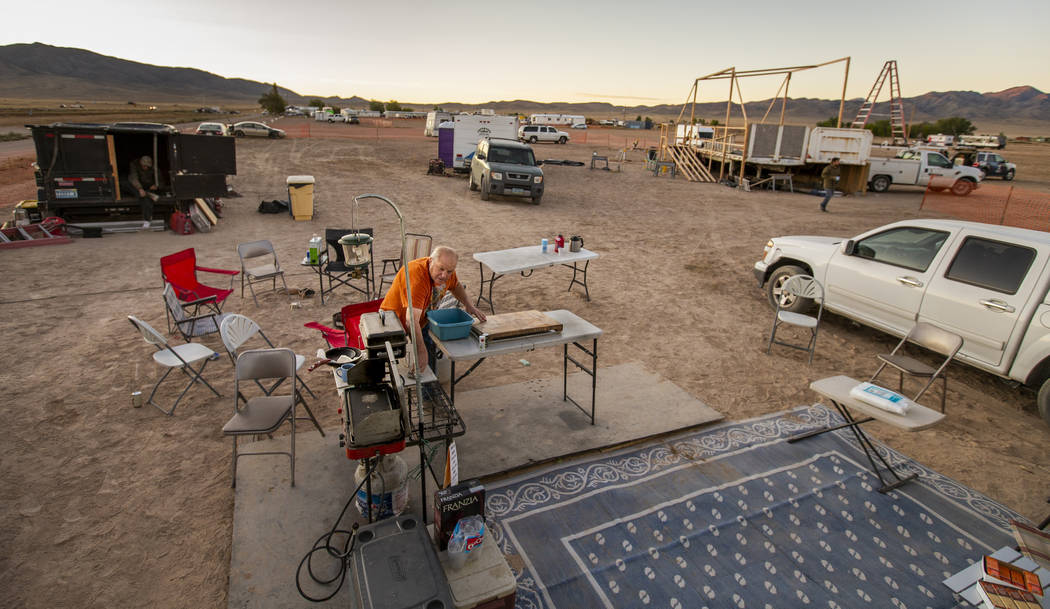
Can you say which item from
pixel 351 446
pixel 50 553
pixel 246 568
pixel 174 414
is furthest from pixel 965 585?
pixel 174 414

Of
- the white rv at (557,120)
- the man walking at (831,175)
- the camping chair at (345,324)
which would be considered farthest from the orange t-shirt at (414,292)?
the white rv at (557,120)

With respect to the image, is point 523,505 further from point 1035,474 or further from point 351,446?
point 1035,474

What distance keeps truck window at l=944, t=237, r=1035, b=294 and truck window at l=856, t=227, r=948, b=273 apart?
28cm

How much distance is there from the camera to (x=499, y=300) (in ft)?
26.3

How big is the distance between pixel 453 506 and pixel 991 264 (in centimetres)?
605

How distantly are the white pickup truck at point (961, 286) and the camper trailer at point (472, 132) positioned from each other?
52.5 feet

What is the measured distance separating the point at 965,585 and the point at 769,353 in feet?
11.9

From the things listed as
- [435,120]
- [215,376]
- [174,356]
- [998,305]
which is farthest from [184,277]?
[435,120]

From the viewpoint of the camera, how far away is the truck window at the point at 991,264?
520 cm

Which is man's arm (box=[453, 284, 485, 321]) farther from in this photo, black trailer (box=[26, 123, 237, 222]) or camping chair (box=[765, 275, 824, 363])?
black trailer (box=[26, 123, 237, 222])

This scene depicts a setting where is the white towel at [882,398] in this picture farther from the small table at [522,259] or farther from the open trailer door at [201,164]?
the open trailer door at [201,164]

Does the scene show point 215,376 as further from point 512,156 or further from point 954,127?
point 954,127

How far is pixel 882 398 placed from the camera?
4.07 metres

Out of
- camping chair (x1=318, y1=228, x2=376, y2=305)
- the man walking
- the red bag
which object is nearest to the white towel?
camping chair (x1=318, y1=228, x2=376, y2=305)
